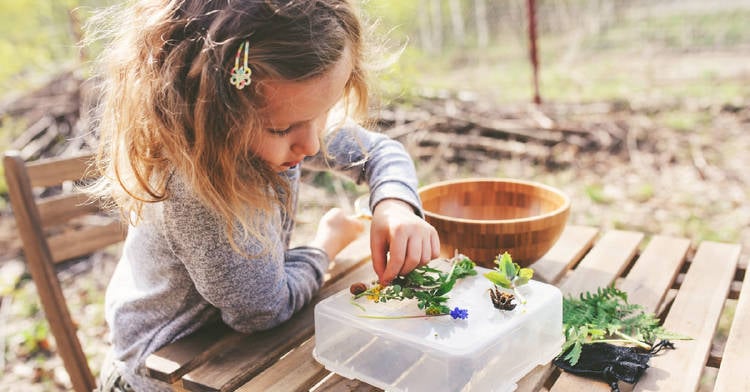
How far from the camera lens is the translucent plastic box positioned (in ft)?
2.49

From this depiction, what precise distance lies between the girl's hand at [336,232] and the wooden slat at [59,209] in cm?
63

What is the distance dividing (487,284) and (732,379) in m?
0.34

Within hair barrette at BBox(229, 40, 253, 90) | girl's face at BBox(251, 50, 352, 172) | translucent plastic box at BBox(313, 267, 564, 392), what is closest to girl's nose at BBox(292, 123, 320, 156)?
girl's face at BBox(251, 50, 352, 172)

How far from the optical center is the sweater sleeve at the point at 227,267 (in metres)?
0.92

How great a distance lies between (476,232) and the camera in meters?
1.06

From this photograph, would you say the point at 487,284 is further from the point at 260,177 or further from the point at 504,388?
the point at 260,177

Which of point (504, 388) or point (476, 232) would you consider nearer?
point (504, 388)

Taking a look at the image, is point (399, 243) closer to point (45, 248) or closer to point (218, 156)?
point (218, 156)

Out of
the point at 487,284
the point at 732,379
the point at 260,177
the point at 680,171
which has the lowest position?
the point at 680,171

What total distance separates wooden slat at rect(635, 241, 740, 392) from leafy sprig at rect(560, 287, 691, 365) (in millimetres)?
30

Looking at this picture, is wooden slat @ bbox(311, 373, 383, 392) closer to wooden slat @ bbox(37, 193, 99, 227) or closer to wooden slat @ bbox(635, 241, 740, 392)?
wooden slat @ bbox(635, 241, 740, 392)

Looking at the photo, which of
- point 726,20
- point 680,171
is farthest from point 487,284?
point 726,20

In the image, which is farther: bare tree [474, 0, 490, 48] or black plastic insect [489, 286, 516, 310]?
bare tree [474, 0, 490, 48]

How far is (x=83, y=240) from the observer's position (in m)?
1.60
